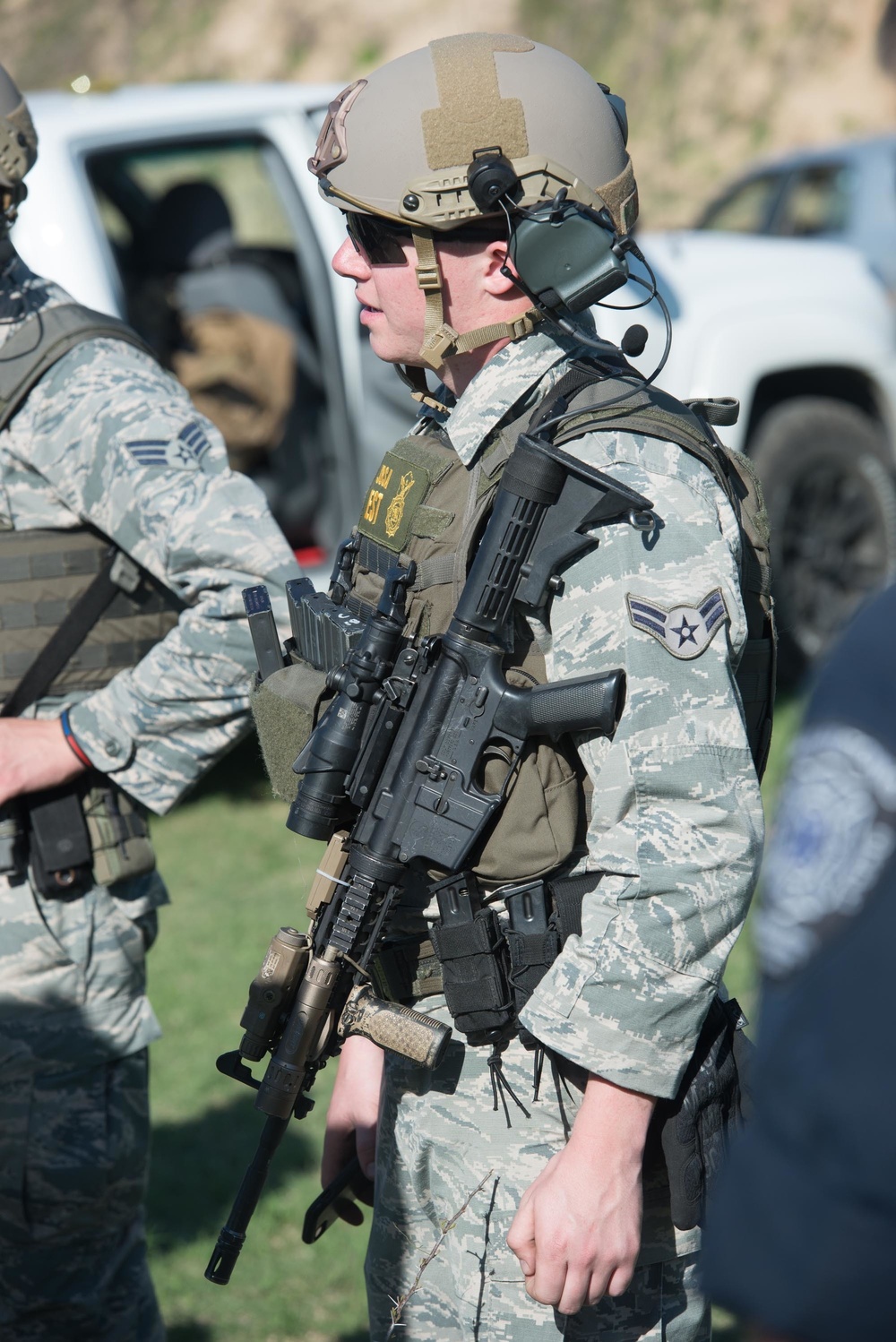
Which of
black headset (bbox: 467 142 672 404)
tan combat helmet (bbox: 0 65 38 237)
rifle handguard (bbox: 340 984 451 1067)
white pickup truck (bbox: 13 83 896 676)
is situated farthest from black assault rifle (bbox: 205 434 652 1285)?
white pickup truck (bbox: 13 83 896 676)

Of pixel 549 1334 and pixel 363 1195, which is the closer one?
pixel 549 1334

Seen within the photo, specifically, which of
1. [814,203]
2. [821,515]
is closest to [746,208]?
[814,203]

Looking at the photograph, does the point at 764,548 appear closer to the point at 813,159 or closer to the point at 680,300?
the point at 680,300

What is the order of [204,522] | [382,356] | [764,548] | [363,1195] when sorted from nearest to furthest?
[764,548] → [382,356] → [363,1195] → [204,522]

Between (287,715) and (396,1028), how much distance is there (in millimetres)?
434

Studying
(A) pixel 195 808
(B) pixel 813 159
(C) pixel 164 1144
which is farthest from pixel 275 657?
(B) pixel 813 159

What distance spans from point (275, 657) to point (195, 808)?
3.77 metres

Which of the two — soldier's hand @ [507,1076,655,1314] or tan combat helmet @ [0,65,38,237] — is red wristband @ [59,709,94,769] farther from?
soldier's hand @ [507,1076,655,1314]

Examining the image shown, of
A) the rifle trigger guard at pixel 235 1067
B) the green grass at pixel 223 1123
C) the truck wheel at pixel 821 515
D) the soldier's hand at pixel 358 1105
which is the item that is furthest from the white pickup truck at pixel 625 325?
the rifle trigger guard at pixel 235 1067

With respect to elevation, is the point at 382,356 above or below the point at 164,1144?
above

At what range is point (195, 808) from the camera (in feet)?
18.7

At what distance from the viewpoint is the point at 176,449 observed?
7.76 ft

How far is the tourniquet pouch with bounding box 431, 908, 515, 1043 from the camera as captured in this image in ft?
5.78

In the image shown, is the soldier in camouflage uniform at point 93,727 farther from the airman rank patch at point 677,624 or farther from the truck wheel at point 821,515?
the truck wheel at point 821,515
